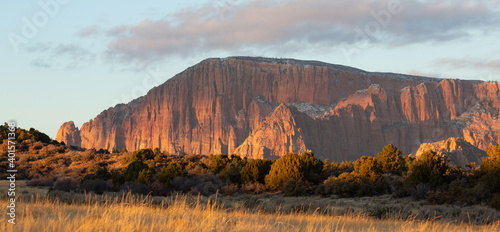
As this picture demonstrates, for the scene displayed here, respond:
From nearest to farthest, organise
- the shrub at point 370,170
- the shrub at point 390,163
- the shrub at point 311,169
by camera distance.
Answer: the shrub at point 370,170, the shrub at point 311,169, the shrub at point 390,163

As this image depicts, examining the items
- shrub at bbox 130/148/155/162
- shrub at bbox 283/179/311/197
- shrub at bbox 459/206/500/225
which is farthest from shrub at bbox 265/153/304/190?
shrub at bbox 130/148/155/162

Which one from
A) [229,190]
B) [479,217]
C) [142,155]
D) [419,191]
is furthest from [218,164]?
[479,217]

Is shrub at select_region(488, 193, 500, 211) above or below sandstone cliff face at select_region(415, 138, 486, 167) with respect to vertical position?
below

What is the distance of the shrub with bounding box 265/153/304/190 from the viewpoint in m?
37.2

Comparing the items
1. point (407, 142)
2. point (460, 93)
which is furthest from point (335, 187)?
point (460, 93)

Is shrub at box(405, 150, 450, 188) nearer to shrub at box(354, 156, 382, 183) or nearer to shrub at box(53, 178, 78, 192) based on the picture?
shrub at box(354, 156, 382, 183)

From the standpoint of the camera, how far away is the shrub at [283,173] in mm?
37219

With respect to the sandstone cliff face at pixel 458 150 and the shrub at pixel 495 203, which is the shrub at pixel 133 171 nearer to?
the shrub at pixel 495 203

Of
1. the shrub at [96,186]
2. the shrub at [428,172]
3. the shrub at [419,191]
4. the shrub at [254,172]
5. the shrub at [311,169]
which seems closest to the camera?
the shrub at [419,191]

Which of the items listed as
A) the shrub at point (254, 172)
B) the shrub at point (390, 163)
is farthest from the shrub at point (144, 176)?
the shrub at point (390, 163)

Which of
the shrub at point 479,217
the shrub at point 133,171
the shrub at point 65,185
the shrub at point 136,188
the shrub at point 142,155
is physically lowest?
the shrub at point 479,217

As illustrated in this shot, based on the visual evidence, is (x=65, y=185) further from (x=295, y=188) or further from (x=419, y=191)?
(x=419, y=191)

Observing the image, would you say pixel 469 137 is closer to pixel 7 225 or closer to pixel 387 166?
pixel 387 166

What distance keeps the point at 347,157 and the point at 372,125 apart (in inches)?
644
